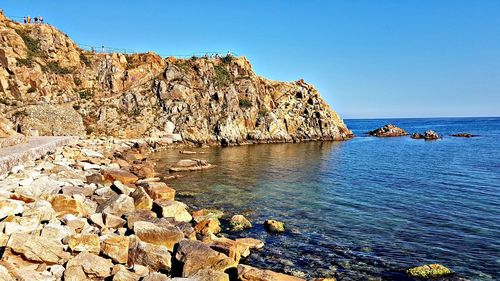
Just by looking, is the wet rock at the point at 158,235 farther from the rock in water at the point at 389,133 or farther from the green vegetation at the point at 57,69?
the rock in water at the point at 389,133

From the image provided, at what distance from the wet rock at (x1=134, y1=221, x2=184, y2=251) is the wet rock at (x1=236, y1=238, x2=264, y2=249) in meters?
3.64

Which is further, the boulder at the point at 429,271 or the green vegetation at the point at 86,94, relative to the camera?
the green vegetation at the point at 86,94

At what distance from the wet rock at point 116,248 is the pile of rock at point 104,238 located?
4cm

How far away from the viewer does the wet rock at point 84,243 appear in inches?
608

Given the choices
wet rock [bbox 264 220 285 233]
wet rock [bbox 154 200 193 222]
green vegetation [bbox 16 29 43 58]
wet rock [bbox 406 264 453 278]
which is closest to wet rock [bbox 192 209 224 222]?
wet rock [bbox 154 200 193 222]

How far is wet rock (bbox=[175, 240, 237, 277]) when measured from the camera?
1562cm

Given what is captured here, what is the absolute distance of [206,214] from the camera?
82.6 ft

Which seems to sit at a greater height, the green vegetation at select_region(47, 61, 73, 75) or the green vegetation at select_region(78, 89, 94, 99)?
the green vegetation at select_region(47, 61, 73, 75)

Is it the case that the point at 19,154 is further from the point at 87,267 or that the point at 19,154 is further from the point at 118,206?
the point at 87,267

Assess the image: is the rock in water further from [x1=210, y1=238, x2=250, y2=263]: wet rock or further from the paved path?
[x1=210, y1=238, x2=250, y2=263]: wet rock

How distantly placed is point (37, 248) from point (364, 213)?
2170 cm

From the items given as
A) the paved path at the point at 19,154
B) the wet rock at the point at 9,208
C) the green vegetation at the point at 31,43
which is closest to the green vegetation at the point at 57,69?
the green vegetation at the point at 31,43

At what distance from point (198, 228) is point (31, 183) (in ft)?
40.1

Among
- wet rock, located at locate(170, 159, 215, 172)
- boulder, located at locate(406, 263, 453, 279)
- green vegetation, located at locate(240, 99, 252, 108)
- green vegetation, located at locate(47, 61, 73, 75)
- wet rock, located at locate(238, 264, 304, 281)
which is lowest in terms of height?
boulder, located at locate(406, 263, 453, 279)
